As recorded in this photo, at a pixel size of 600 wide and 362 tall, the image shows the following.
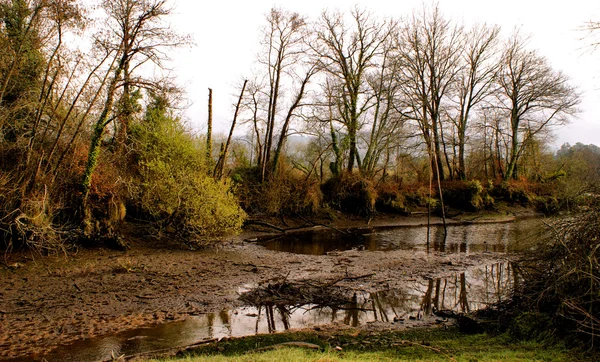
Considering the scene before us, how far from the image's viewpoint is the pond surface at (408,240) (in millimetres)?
19219

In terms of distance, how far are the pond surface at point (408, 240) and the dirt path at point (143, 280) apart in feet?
5.04

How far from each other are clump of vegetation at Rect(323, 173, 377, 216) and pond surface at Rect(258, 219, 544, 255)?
3607mm

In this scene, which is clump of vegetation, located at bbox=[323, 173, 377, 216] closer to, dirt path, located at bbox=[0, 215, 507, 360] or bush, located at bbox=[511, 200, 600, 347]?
dirt path, located at bbox=[0, 215, 507, 360]

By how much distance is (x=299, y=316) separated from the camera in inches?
386

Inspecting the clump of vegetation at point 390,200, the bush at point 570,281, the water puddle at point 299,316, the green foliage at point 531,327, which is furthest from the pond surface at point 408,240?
the green foliage at point 531,327

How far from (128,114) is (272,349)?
13048 mm

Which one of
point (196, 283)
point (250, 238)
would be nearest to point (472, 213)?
point (250, 238)

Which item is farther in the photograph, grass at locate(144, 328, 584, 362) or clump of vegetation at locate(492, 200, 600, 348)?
clump of vegetation at locate(492, 200, 600, 348)

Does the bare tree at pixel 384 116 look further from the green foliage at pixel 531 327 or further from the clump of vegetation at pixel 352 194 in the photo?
the green foliage at pixel 531 327

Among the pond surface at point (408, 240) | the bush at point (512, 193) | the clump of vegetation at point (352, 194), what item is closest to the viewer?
the pond surface at point (408, 240)

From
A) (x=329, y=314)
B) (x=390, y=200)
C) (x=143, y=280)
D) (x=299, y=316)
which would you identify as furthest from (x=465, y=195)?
(x=143, y=280)

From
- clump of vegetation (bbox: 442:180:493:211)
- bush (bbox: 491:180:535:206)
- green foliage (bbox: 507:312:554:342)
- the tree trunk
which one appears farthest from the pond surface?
green foliage (bbox: 507:312:554:342)

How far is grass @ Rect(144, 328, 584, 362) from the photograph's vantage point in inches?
249

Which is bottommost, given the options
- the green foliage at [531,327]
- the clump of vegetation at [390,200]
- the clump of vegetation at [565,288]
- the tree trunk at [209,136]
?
the green foliage at [531,327]
